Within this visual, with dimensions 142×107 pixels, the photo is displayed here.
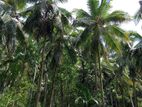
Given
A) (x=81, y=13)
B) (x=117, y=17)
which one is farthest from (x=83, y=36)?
(x=117, y=17)

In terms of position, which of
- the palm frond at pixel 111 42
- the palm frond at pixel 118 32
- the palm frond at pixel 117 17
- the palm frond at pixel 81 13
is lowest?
the palm frond at pixel 111 42

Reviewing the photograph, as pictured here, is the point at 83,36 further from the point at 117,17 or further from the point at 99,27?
the point at 117,17

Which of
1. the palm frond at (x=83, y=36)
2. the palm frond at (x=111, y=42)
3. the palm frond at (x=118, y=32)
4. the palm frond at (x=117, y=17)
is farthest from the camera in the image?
the palm frond at (x=117, y=17)

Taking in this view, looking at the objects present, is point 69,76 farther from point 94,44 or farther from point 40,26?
point 40,26

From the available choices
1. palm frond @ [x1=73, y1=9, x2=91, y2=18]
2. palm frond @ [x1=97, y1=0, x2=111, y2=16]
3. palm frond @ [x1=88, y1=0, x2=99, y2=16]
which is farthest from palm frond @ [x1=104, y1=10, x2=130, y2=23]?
palm frond @ [x1=73, y1=9, x2=91, y2=18]

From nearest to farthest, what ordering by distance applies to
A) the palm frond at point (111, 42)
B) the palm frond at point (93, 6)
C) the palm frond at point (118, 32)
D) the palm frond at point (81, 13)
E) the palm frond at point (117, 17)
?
the palm frond at point (111, 42)
the palm frond at point (118, 32)
the palm frond at point (117, 17)
the palm frond at point (93, 6)
the palm frond at point (81, 13)

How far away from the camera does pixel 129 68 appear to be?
35.3 metres

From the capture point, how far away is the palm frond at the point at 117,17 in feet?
83.9

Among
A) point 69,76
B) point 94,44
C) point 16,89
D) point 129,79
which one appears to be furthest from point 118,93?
point 16,89

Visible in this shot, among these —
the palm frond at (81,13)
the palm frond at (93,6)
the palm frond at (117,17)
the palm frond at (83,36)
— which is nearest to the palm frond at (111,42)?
the palm frond at (117,17)

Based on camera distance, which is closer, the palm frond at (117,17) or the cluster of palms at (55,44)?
the cluster of palms at (55,44)

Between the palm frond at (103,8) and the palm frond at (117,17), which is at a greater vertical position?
the palm frond at (103,8)

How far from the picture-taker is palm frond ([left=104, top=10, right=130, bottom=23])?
25562 millimetres

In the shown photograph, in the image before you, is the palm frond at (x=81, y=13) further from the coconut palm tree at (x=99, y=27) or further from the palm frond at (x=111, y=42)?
the palm frond at (x=111, y=42)
